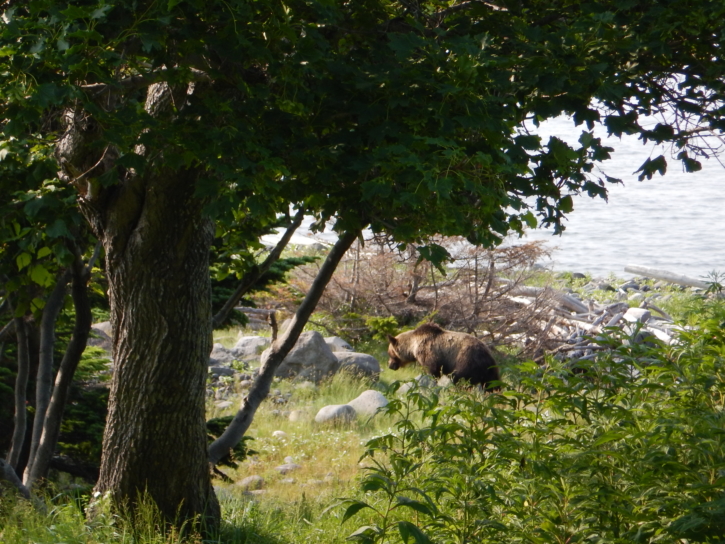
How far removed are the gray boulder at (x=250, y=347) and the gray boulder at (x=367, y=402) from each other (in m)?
3.50

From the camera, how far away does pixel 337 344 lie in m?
16.4

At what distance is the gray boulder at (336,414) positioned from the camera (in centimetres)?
1147

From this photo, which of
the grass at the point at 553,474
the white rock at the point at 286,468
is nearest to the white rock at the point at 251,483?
the white rock at the point at 286,468

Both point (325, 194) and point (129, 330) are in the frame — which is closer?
point (325, 194)

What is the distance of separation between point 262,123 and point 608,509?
230 cm

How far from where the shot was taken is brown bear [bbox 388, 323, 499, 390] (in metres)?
12.4

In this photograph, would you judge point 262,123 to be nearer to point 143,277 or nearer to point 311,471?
point 143,277

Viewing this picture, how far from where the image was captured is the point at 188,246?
194 inches

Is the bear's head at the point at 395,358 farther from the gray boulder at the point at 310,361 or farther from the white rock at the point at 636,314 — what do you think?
the white rock at the point at 636,314

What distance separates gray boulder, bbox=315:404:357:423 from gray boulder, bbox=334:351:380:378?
235cm

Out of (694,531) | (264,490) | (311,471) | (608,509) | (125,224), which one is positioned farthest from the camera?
(311,471)

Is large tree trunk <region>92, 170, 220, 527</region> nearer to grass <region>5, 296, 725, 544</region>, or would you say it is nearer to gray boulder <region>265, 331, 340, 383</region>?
grass <region>5, 296, 725, 544</region>

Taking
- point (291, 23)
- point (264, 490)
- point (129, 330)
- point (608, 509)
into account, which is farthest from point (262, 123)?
point (264, 490)

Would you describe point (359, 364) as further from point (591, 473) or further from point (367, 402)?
point (591, 473)
